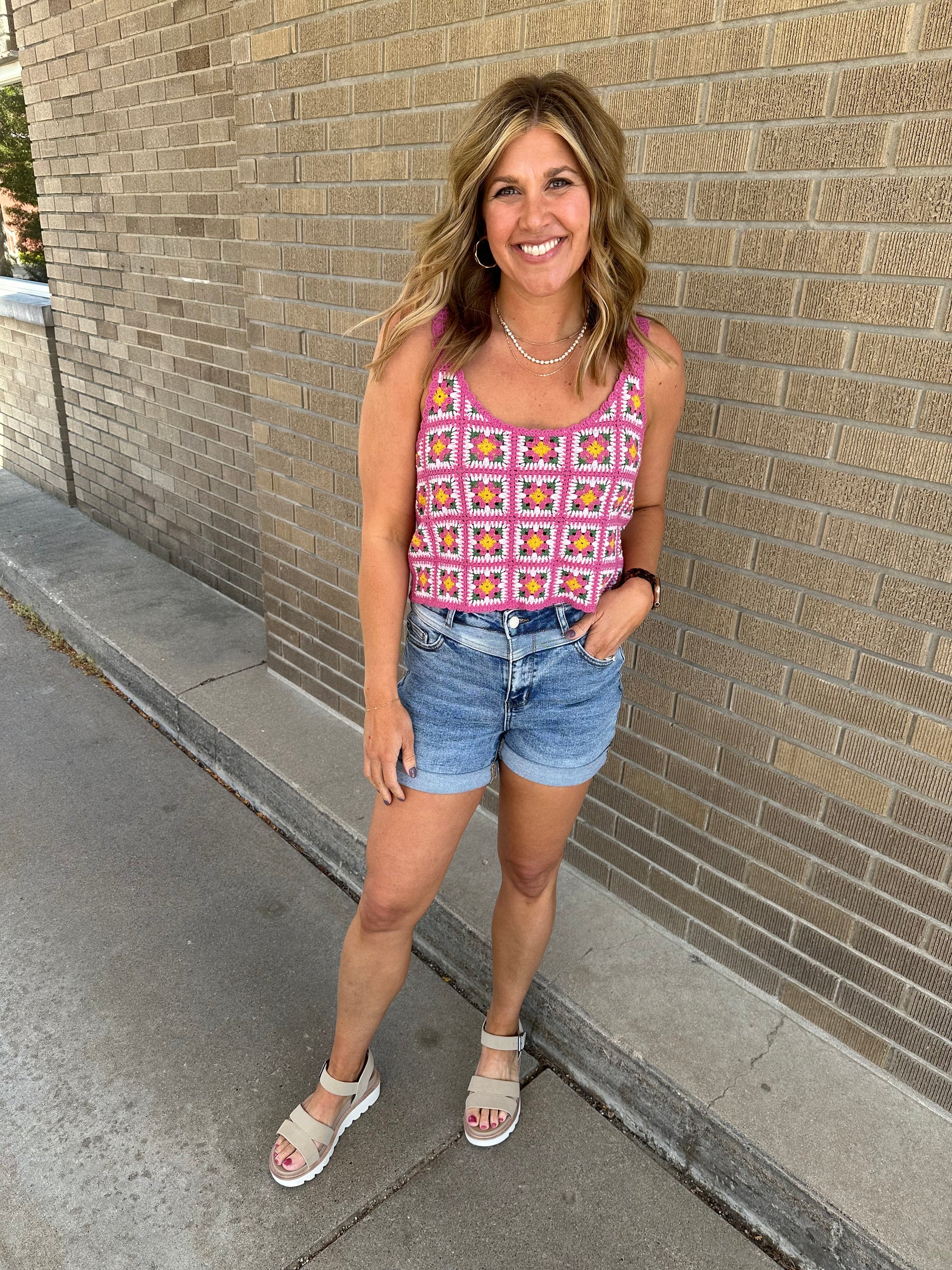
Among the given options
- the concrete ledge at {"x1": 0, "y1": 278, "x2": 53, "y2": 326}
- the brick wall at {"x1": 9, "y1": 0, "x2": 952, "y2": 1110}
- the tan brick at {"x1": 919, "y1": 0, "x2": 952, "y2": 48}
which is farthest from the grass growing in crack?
the tan brick at {"x1": 919, "y1": 0, "x2": 952, "y2": 48}

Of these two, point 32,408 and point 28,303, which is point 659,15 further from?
point 32,408

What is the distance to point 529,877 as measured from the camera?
201 cm

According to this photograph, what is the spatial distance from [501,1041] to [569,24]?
2353 mm

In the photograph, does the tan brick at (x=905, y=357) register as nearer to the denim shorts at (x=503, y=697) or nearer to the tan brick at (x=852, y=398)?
the tan brick at (x=852, y=398)

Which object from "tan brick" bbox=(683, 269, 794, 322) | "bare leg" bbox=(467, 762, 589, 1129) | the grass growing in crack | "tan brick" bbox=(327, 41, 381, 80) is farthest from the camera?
the grass growing in crack

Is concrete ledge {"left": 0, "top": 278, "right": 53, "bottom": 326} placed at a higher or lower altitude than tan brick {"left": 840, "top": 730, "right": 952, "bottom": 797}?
higher

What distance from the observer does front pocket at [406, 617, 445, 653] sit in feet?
5.70

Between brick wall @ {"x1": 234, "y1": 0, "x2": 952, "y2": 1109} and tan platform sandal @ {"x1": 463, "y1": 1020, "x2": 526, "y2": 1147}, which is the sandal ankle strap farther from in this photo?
brick wall @ {"x1": 234, "y1": 0, "x2": 952, "y2": 1109}

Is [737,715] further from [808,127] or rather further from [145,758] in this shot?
[145,758]

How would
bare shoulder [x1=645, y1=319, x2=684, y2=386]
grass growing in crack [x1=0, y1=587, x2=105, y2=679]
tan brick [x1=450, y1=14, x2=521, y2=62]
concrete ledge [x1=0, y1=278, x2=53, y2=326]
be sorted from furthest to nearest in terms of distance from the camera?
1. concrete ledge [x1=0, y1=278, x2=53, y2=326]
2. grass growing in crack [x1=0, y1=587, x2=105, y2=679]
3. tan brick [x1=450, y1=14, x2=521, y2=62]
4. bare shoulder [x1=645, y1=319, x2=684, y2=386]

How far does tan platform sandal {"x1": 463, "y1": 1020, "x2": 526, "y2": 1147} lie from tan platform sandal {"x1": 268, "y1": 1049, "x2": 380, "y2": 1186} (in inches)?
9.8

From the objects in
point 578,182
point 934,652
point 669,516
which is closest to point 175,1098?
point 669,516

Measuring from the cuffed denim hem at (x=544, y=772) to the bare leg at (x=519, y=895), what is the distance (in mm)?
13

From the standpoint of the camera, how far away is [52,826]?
10.8 feet
